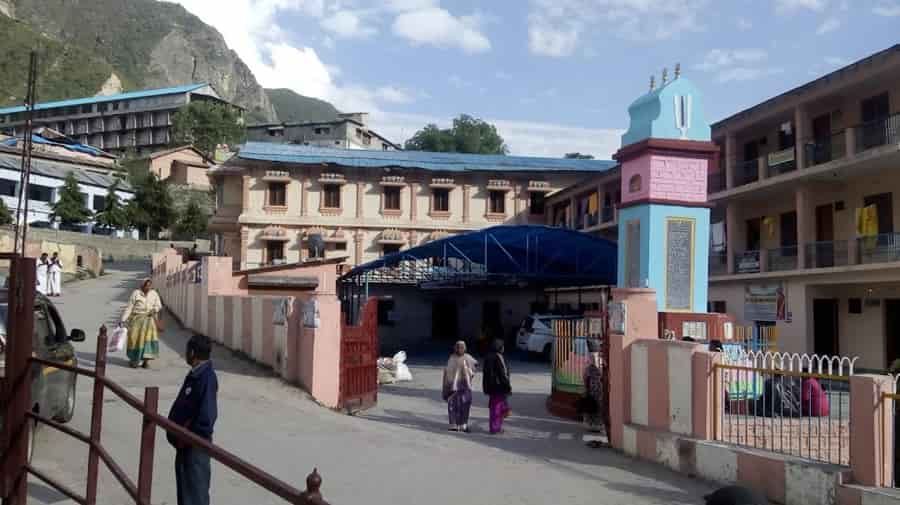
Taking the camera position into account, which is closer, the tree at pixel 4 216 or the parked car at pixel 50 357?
the parked car at pixel 50 357

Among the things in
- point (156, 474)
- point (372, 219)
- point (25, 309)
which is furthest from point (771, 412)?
point (372, 219)

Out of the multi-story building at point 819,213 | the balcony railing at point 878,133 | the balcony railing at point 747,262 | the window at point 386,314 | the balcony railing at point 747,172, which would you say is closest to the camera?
the balcony railing at point 878,133

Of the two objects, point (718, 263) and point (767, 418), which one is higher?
→ point (718, 263)

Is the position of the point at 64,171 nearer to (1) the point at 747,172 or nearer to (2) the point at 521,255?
(2) the point at 521,255

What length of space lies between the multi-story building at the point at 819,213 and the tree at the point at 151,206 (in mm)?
38938

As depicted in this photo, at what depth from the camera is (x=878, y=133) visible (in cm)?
2228

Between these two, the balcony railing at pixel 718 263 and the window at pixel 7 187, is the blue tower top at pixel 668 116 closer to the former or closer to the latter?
the balcony railing at pixel 718 263

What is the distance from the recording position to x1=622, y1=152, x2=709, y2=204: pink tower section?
12.5 metres

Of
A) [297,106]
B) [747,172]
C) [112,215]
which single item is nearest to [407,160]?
[747,172]

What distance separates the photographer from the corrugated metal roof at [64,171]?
54.2 metres

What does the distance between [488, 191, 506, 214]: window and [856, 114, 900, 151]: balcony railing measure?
18612 mm

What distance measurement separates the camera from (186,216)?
184 feet

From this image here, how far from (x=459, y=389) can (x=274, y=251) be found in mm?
26771

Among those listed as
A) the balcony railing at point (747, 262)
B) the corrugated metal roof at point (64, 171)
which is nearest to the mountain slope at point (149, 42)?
the corrugated metal roof at point (64, 171)
